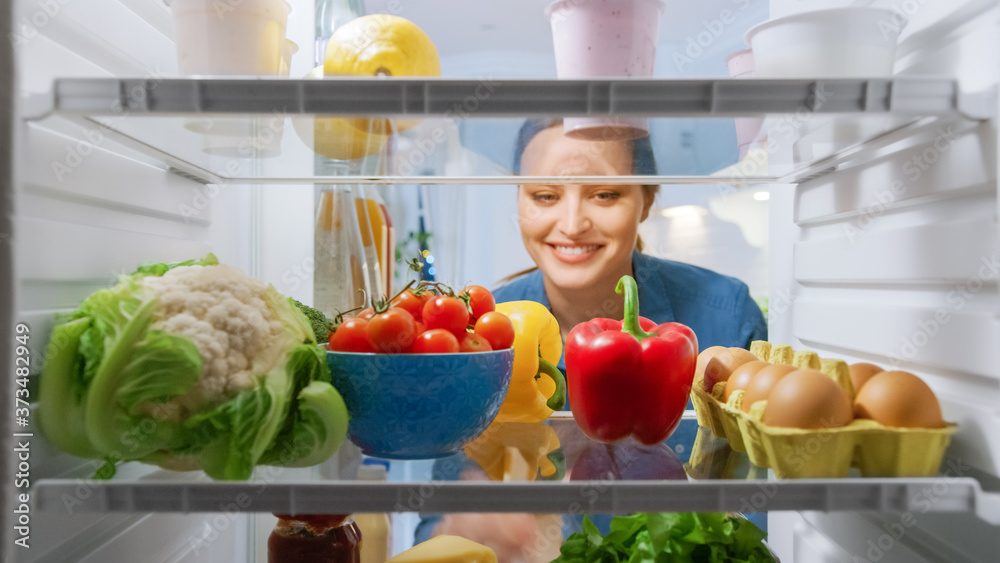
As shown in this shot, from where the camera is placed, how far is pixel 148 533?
1028 millimetres

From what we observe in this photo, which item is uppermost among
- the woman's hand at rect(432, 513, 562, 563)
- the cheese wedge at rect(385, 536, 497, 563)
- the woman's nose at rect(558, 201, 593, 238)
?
the woman's nose at rect(558, 201, 593, 238)

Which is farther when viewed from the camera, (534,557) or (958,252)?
(534,557)

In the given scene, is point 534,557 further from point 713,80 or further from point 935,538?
point 713,80

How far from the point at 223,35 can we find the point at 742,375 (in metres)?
0.79

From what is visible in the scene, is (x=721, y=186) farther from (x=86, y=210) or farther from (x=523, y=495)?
(x=86, y=210)

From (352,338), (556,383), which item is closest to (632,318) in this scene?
(556,383)

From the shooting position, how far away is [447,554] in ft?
3.39

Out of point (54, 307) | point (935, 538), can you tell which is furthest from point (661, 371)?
point (54, 307)

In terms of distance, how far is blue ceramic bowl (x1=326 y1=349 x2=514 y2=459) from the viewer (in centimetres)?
82

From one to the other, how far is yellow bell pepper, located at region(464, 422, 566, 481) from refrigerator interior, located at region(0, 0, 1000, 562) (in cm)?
10

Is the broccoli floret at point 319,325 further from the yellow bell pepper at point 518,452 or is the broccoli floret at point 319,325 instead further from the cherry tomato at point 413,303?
the yellow bell pepper at point 518,452

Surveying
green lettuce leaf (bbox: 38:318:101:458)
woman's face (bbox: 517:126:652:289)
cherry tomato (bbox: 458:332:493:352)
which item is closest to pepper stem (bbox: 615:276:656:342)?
cherry tomato (bbox: 458:332:493:352)

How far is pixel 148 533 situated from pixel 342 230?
672 millimetres

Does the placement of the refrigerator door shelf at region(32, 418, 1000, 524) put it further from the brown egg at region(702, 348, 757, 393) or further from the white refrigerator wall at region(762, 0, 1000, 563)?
the brown egg at region(702, 348, 757, 393)
